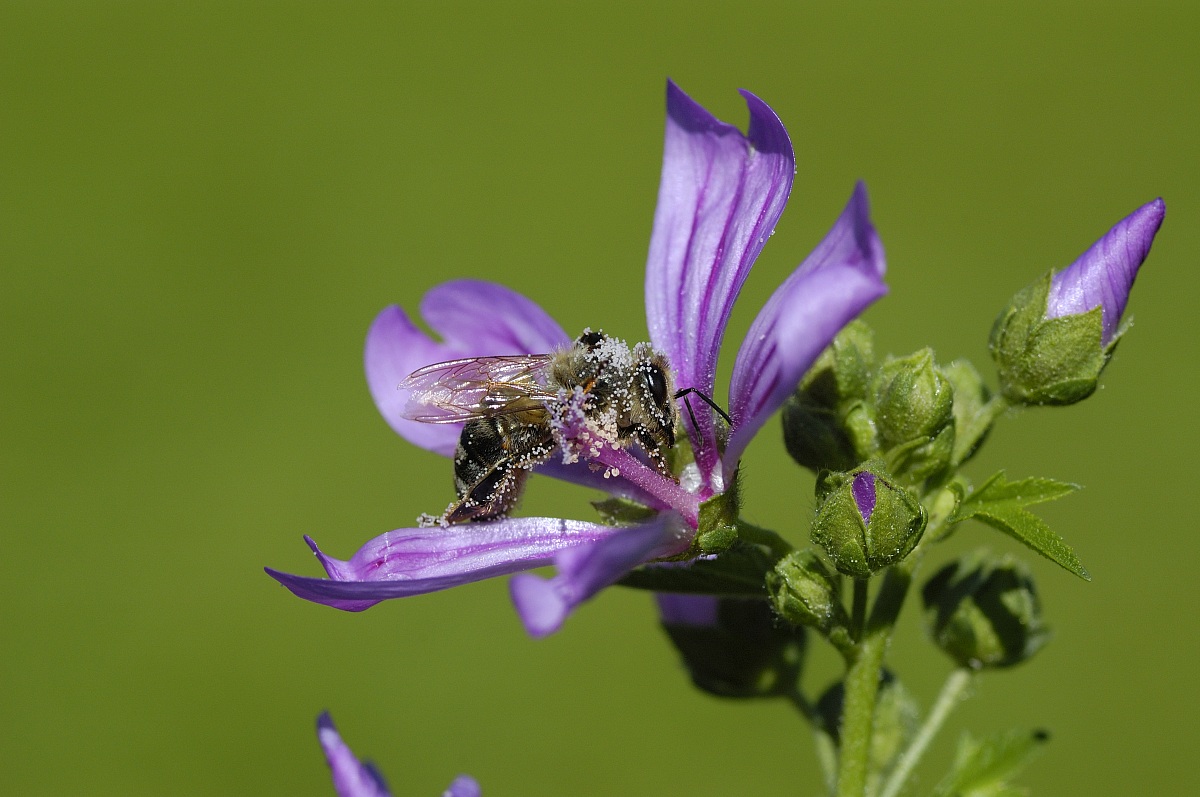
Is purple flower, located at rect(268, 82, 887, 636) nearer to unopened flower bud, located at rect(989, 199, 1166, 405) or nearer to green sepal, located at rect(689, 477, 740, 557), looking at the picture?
green sepal, located at rect(689, 477, 740, 557)

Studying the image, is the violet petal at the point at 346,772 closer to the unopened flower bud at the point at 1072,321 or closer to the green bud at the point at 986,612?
the green bud at the point at 986,612

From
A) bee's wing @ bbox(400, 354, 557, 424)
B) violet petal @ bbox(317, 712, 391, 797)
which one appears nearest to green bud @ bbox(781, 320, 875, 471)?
bee's wing @ bbox(400, 354, 557, 424)

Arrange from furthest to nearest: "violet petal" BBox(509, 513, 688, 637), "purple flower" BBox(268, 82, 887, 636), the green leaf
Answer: the green leaf
"purple flower" BBox(268, 82, 887, 636)
"violet petal" BBox(509, 513, 688, 637)

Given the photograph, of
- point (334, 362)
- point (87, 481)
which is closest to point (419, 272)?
point (334, 362)

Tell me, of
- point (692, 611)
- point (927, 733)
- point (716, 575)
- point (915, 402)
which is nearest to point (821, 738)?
point (927, 733)

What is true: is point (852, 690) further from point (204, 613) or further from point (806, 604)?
point (204, 613)

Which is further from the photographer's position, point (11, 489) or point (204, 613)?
point (11, 489)
